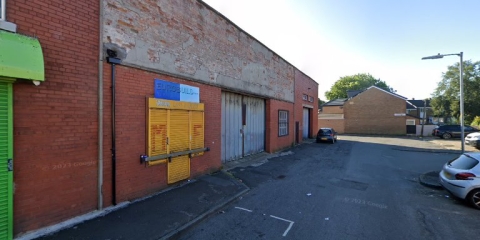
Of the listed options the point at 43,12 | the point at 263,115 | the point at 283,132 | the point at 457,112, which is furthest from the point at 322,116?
the point at 43,12

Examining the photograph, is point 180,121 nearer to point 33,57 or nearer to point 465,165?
point 33,57

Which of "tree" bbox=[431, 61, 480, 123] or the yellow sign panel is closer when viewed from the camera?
the yellow sign panel

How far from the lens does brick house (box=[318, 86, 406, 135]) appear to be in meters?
33.7

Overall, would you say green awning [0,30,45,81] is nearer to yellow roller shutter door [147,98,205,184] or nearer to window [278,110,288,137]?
yellow roller shutter door [147,98,205,184]

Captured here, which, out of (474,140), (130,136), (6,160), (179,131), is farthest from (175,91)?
(474,140)

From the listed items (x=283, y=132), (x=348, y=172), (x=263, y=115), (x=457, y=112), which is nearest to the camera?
(x=348, y=172)

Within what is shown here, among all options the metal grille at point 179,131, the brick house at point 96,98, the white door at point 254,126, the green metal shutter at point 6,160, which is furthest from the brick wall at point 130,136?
the white door at point 254,126

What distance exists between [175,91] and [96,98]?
7.21ft

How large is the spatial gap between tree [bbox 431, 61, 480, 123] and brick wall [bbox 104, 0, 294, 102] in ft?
123

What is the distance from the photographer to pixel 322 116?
135 feet

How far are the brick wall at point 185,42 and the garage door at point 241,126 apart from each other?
0.62 m

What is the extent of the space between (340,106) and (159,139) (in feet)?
135

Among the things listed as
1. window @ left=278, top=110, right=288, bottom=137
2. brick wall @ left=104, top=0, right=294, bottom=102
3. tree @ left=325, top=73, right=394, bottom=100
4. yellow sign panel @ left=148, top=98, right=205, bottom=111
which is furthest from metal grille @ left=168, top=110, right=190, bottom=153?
tree @ left=325, top=73, right=394, bottom=100

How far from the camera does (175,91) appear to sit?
6602 mm
